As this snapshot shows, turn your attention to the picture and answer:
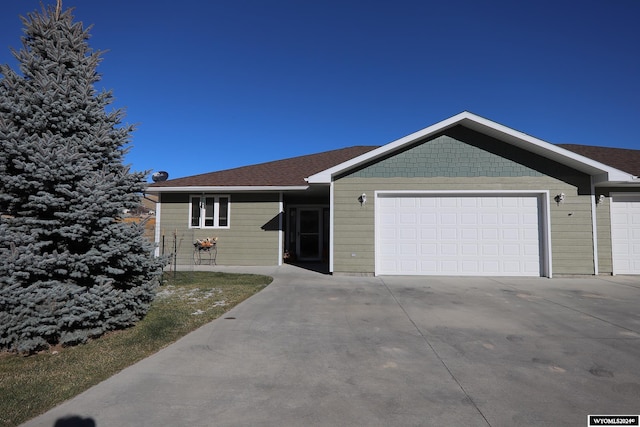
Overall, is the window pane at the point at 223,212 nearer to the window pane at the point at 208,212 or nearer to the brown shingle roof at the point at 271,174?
the window pane at the point at 208,212

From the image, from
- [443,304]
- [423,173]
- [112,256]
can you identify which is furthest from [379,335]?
[423,173]

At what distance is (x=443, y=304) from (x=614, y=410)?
12.7ft

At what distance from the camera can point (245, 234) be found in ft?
42.8

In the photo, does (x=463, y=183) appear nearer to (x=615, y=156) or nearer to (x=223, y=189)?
(x=615, y=156)

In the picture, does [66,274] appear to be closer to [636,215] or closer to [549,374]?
[549,374]

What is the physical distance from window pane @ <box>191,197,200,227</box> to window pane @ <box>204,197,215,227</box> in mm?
323

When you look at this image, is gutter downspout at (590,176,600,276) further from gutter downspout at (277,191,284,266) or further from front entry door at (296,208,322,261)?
gutter downspout at (277,191,284,266)

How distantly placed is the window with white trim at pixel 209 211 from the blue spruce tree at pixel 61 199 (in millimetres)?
8204

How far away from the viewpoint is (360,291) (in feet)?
26.4

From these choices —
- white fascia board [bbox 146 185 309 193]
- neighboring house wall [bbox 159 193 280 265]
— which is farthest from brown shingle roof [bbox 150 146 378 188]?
neighboring house wall [bbox 159 193 280 265]

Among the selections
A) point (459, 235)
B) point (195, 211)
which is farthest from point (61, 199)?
point (459, 235)

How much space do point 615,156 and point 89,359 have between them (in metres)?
16.9

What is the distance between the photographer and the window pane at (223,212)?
13.2 m

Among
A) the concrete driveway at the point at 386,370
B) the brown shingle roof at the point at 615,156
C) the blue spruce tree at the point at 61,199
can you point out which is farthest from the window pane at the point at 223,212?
the brown shingle roof at the point at 615,156
